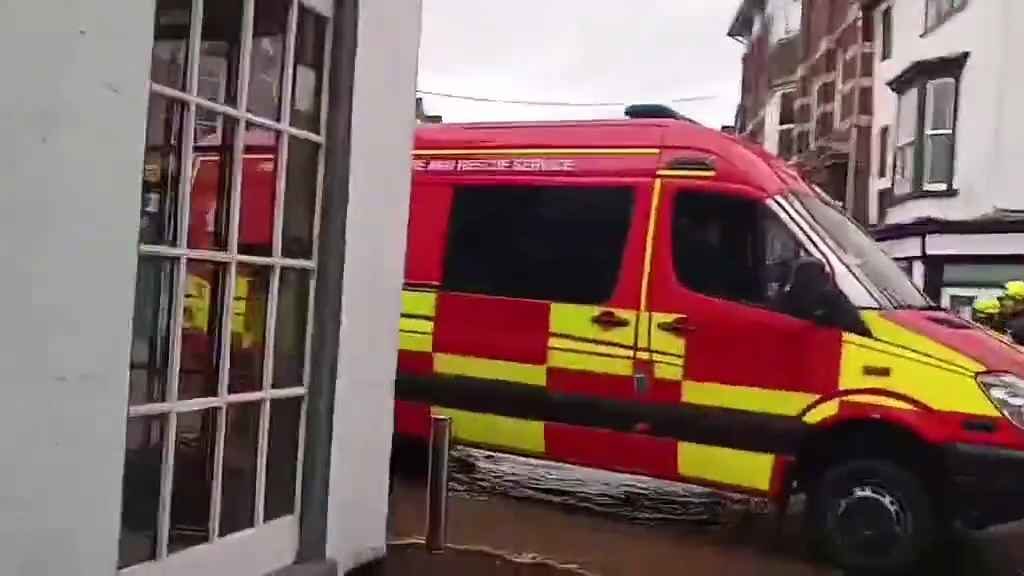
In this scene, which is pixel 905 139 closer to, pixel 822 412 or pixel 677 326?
pixel 677 326

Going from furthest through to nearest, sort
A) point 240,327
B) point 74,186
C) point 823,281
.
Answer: point 823,281 < point 240,327 < point 74,186

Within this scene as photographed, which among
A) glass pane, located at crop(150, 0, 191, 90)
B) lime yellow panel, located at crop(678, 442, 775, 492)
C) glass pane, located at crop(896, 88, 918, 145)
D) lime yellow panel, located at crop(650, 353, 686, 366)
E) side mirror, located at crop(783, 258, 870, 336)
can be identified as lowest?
lime yellow panel, located at crop(678, 442, 775, 492)

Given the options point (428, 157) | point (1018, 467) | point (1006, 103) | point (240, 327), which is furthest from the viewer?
point (1006, 103)

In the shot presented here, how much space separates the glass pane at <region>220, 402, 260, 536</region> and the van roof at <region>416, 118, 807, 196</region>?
358cm

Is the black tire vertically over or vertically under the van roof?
under

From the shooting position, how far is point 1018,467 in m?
6.11

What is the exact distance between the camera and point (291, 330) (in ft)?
15.0

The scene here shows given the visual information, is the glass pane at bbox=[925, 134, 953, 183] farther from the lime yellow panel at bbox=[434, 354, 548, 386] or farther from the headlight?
the headlight

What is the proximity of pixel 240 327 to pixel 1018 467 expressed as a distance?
398 centimetres

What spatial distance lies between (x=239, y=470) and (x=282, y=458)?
29cm

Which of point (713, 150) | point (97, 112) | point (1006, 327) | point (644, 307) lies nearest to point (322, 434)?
point (97, 112)

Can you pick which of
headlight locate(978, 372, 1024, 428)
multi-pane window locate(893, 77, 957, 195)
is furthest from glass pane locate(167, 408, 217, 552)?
multi-pane window locate(893, 77, 957, 195)

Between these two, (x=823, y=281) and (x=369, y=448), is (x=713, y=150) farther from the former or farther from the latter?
(x=369, y=448)

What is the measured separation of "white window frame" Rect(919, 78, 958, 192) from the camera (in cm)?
1958
